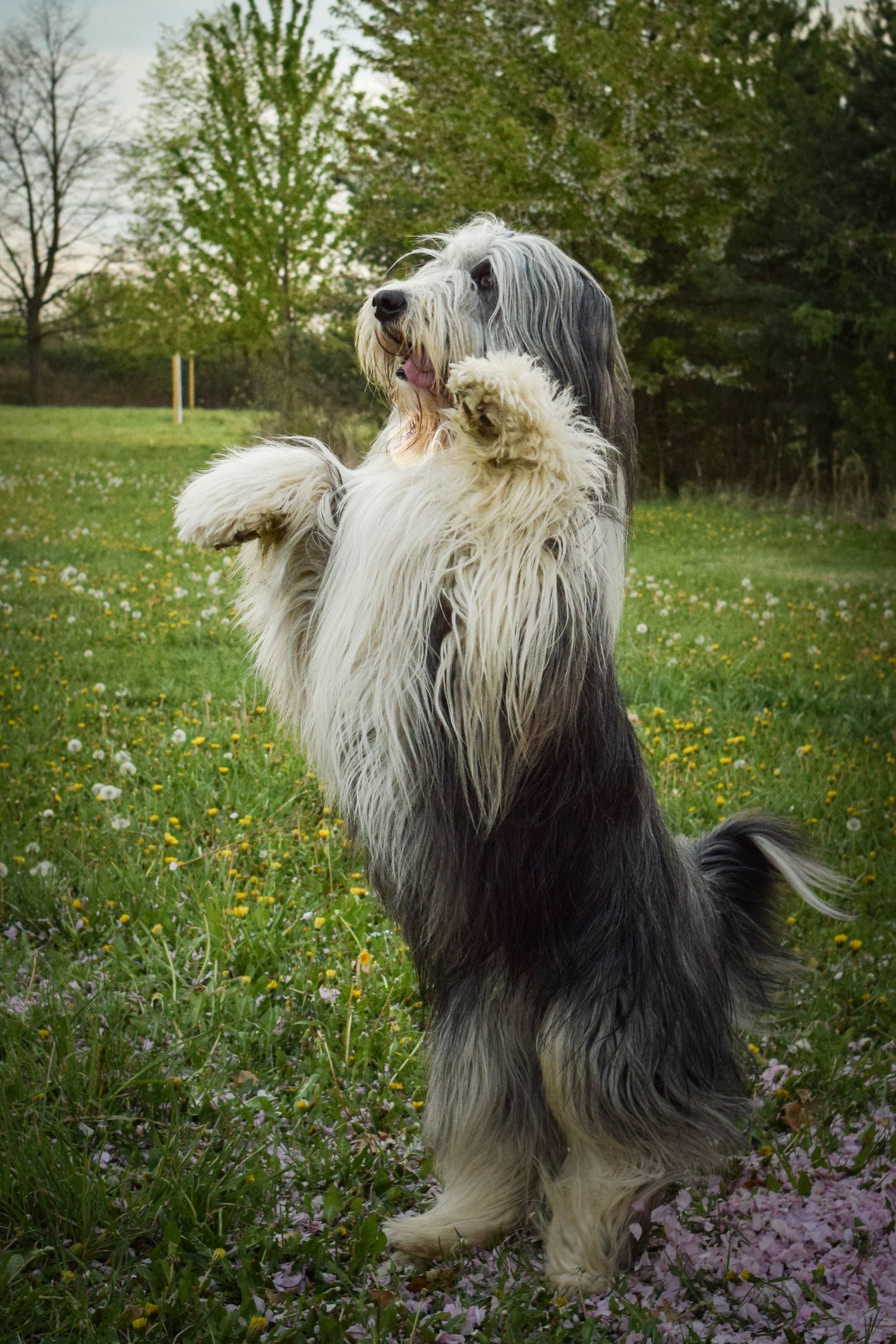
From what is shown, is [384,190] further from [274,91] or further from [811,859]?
[811,859]

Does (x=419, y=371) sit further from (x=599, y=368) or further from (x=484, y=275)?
(x=599, y=368)

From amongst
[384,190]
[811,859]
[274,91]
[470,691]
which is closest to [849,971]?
[811,859]

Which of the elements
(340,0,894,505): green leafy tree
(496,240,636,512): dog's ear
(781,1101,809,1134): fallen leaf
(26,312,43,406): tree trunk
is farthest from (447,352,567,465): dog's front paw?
(340,0,894,505): green leafy tree

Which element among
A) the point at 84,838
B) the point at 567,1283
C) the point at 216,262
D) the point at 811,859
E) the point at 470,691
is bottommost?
the point at 567,1283

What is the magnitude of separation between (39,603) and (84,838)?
11.5 ft

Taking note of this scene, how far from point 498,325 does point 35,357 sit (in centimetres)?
628

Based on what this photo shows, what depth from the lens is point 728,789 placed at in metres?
4.47

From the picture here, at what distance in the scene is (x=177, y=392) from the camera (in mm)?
11758

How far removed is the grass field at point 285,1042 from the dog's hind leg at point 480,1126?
78mm

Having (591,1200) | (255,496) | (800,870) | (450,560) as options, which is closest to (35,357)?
(255,496)

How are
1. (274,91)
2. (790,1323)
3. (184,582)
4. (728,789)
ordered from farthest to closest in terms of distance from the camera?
1. (274,91)
2. (184,582)
3. (728,789)
4. (790,1323)

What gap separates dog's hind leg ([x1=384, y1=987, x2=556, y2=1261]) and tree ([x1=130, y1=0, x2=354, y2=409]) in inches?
339

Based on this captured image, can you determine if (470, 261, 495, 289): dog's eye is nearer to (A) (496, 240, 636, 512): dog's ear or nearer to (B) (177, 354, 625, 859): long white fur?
(A) (496, 240, 636, 512): dog's ear

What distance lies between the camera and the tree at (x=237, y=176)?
10695 mm
